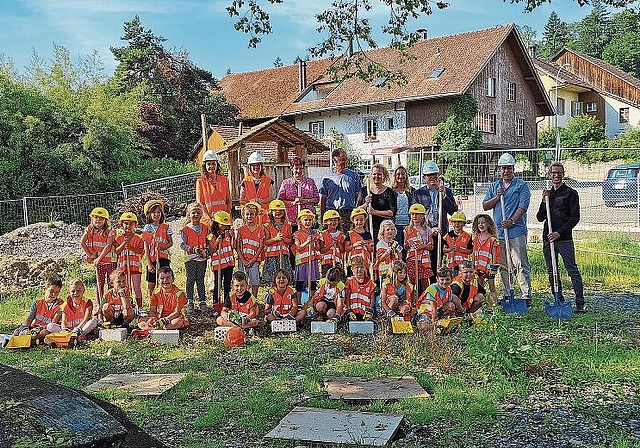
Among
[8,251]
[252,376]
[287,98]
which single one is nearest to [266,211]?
[252,376]

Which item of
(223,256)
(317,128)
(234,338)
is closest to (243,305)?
(234,338)

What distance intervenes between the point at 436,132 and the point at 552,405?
3150cm

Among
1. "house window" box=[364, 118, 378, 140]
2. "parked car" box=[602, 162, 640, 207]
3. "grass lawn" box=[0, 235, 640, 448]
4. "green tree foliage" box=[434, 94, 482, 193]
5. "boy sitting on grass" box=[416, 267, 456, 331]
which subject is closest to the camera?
"grass lawn" box=[0, 235, 640, 448]

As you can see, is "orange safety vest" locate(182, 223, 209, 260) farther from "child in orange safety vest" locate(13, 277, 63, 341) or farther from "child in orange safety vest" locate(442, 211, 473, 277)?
"child in orange safety vest" locate(442, 211, 473, 277)

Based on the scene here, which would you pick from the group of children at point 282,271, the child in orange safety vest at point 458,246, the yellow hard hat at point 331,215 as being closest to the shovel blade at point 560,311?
the group of children at point 282,271

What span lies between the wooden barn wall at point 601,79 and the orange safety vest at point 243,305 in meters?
53.4

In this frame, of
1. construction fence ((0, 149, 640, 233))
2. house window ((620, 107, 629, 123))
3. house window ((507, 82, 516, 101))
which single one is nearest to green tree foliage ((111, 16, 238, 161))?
construction fence ((0, 149, 640, 233))

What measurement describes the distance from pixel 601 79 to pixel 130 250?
56337mm

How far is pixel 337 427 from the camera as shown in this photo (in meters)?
5.27

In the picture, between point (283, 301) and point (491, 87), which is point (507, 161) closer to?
point (283, 301)

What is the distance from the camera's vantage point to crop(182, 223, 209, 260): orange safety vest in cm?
950

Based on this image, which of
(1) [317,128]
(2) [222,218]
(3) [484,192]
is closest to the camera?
(2) [222,218]

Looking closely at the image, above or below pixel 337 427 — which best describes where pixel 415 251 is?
above

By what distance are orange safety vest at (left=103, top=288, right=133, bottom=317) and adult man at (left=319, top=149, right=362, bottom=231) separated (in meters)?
2.91
